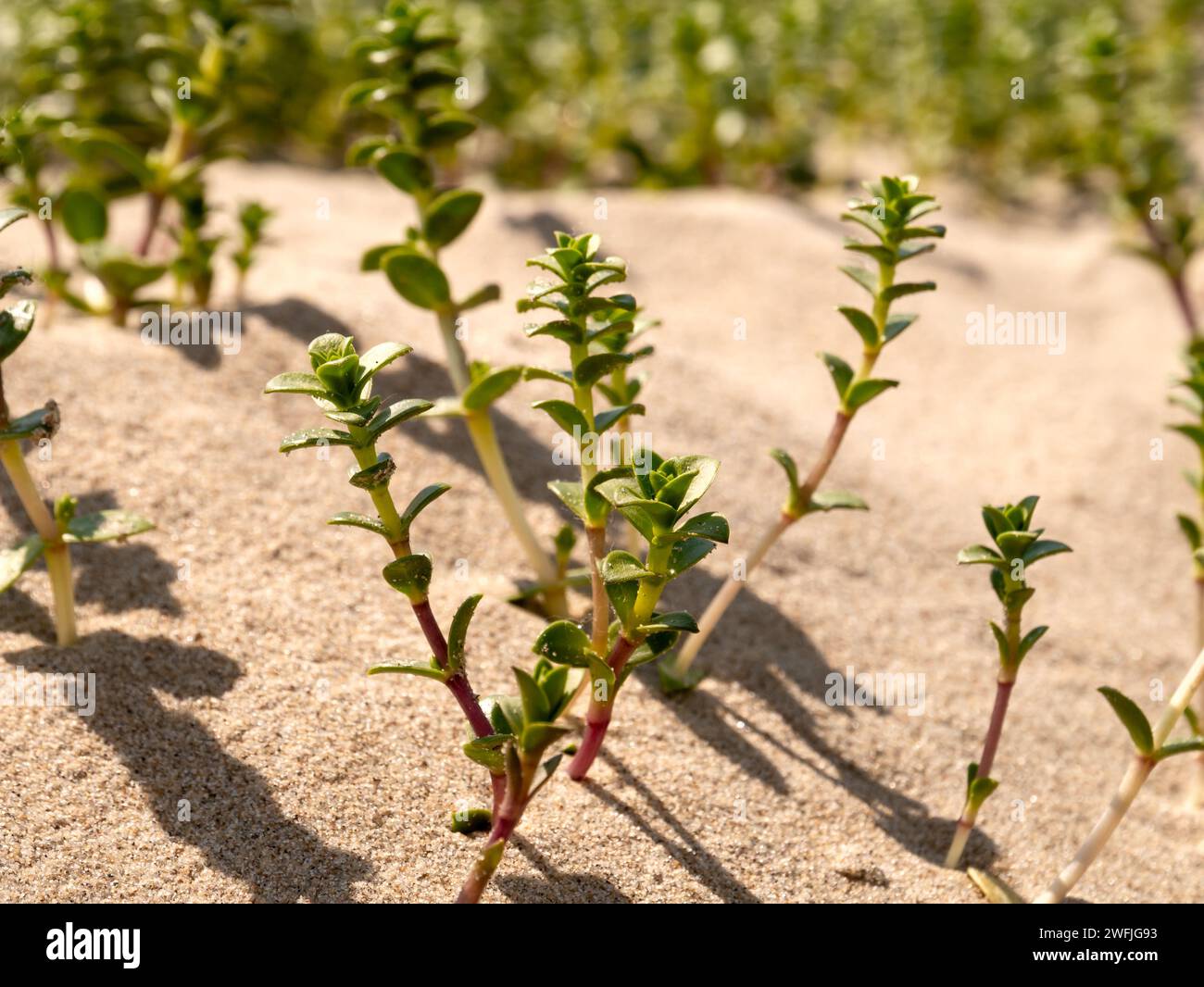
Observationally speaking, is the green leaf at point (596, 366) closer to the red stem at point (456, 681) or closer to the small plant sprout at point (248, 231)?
the red stem at point (456, 681)

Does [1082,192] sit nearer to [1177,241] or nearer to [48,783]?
[1177,241]

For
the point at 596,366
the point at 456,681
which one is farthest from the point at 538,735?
the point at 596,366

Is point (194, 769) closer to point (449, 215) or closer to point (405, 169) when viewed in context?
point (449, 215)

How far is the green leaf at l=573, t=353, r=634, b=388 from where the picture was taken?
8.46 feet

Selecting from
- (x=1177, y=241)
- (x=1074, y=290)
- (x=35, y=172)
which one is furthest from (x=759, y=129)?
(x=35, y=172)

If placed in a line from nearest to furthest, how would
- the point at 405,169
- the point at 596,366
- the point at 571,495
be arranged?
1. the point at 596,366
2. the point at 571,495
3. the point at 405,169

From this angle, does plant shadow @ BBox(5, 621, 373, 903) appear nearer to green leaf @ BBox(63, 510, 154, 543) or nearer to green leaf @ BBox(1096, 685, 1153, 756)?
green leaf @ BBox(63, 510, 154, 543)

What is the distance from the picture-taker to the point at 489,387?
3178 millimetres

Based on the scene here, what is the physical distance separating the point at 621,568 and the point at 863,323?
97 cm

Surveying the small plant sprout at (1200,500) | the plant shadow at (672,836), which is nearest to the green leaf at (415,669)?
the plant shadow at (672,836)

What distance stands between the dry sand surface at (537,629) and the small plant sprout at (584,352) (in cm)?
60

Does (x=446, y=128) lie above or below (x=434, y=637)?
above

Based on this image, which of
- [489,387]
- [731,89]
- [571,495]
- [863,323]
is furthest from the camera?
[731,89]

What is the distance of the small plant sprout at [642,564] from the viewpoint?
2.33 m
